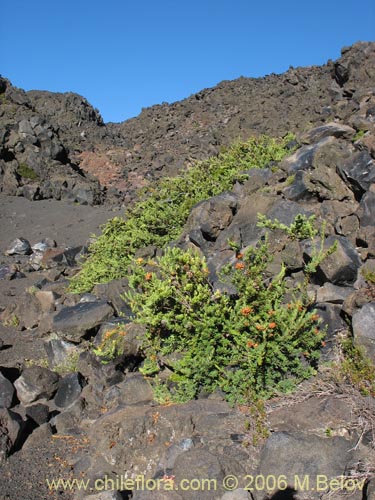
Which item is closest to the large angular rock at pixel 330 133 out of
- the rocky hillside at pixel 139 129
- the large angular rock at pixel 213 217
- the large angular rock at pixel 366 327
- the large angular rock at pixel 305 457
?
the large angular rock at pixel 213 217

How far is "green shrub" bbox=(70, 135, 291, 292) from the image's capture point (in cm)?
750

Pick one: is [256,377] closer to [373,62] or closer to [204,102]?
[373,62]

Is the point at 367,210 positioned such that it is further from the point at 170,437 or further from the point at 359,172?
the point at 170,437

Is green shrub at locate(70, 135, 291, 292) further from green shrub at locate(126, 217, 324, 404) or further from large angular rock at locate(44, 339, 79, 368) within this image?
green shrub at locate(126, 217, 324, 404)

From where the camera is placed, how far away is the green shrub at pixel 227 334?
386cm

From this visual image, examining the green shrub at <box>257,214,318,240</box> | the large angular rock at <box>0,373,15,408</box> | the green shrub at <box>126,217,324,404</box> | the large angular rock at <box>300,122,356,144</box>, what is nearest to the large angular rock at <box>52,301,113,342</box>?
the large angular rock at <box>0,373,15,408</box>

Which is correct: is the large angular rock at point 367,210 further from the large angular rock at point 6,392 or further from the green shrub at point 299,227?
the large angular rock at point 6,392

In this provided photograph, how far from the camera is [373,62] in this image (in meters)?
8.90

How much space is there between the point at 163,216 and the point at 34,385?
12.4 ft

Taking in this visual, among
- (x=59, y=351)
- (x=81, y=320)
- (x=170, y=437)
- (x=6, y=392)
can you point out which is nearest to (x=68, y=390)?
(x=6, y=392)

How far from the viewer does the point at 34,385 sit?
494 centimetres

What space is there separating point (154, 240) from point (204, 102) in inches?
983

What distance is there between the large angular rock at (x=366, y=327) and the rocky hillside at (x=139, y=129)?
6.36 meters

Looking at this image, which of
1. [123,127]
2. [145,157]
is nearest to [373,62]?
[145,157]
